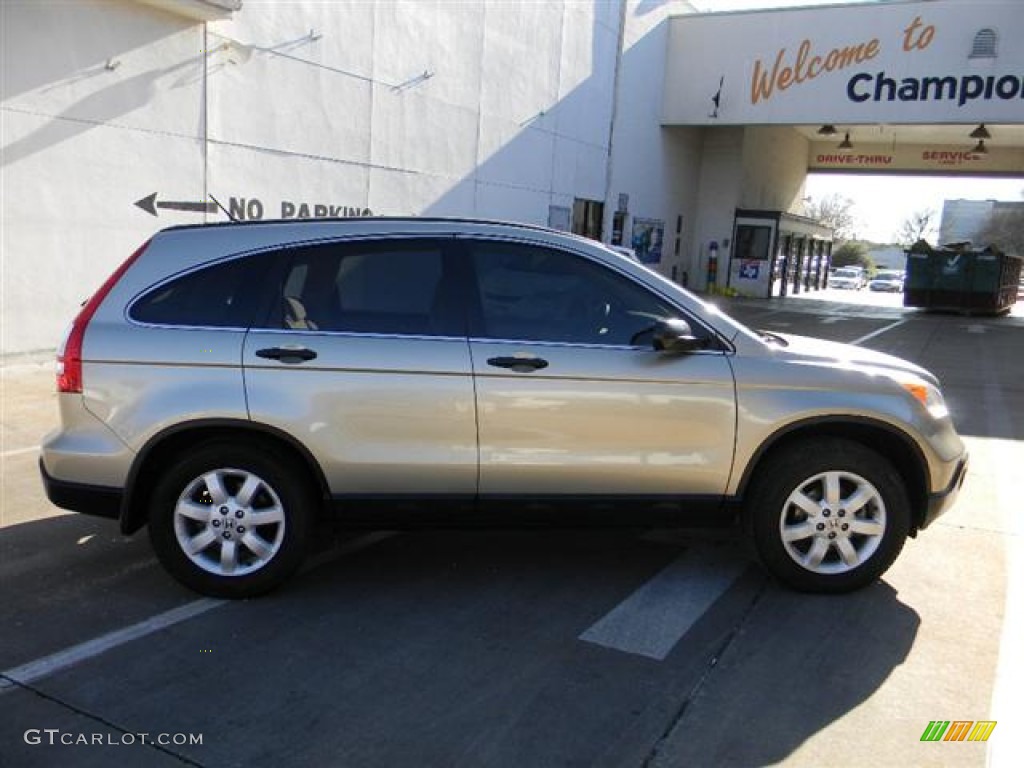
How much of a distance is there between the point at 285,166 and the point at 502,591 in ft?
31.8

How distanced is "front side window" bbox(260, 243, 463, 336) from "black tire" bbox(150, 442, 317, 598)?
67 centimetres

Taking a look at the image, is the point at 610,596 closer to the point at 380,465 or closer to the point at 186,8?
the point at 380,465

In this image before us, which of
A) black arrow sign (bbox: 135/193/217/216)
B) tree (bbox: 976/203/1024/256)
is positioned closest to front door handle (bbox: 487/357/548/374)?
black arrow sign (bbox: 135/193/217/216)

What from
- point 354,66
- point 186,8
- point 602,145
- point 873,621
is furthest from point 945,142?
point 873,621

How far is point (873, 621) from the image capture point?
412 cm

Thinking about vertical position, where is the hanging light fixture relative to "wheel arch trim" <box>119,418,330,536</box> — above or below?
above

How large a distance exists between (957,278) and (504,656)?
27.6 meters

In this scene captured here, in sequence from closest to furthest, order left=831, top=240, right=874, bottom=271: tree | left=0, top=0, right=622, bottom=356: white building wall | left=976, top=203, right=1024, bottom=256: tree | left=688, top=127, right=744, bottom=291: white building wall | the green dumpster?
left=0, top=0, right=622, bottom=356: white building wall < the green dumpster < left=688, top=127, right=744, bottom=291: white building wall < left=976, top=203, right=1024, bottom=256: tree < left=831, top=240, right=874, bottom=271: tree

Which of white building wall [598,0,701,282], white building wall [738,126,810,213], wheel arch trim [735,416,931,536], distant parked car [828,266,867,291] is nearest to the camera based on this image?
wheel arch trim [735,416,931,536]

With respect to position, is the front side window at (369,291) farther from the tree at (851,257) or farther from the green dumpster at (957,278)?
the tree at (851,257)

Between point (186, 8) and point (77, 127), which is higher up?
point (186, 8)

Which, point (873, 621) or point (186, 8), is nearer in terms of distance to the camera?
point (873, 621)

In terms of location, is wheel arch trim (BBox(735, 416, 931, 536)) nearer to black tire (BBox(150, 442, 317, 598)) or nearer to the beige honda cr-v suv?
the beige honda cr-v suv

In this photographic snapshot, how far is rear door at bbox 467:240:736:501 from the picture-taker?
161 inches
